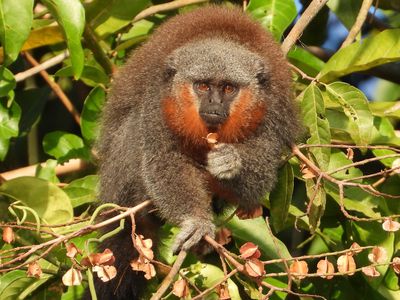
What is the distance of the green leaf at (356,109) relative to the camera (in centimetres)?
440

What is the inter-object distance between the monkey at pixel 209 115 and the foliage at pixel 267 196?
0.15 metres

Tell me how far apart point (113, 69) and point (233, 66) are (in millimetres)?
1176

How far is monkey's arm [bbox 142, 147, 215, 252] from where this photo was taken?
4.23 meters

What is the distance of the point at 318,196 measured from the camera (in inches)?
160

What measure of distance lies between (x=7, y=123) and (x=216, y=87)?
1316 millimetres

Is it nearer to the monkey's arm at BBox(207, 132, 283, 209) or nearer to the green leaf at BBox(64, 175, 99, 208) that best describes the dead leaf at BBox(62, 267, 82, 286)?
the monkey's arm at BBox(207, 132, 283, 209)

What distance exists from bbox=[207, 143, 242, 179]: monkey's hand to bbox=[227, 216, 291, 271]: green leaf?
388 millimetres

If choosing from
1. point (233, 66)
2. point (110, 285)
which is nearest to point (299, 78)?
point (233, 66)

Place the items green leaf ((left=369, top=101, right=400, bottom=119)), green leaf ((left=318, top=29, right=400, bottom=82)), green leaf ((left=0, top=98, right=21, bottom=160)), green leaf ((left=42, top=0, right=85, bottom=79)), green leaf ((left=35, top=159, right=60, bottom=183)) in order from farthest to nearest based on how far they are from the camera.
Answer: green leaf ((left=35, top=159, right=60, bottom=183)), green leaf ((left=0, top=98, right=21, bottom=160)), green leaf ((left=369, top=101, right=400, bottom=119)), green leaf ((left=318, top=29, right=400, bottom=82)), green leaf ((left=42, top=0, right=85, bottom=79))

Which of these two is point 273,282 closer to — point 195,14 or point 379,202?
point 379,202

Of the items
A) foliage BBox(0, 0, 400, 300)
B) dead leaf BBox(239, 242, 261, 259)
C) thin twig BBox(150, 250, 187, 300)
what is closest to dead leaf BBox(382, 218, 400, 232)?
foliage BBox(0, 0, 400, 300)

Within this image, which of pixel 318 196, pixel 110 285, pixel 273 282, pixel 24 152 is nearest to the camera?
pixel 318 196

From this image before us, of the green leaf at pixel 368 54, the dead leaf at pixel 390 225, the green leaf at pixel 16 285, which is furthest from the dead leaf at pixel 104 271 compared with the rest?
the green leaf at pixel 368 54

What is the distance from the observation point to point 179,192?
4359 mm
